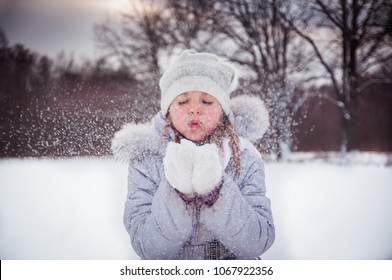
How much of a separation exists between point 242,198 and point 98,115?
0.64 m

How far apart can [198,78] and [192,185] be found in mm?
241

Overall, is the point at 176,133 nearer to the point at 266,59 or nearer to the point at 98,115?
the point at 98,115

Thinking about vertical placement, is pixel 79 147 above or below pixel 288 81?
below

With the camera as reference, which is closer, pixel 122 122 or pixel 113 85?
pixel 122 122

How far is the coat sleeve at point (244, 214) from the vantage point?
80 cm

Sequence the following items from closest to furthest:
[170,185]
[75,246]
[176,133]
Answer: [170,185] → [176,133] → [75,246]

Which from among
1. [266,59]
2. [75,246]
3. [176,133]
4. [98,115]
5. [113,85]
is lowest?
[75,246]

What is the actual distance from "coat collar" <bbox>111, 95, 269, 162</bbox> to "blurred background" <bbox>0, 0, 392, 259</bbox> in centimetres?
27

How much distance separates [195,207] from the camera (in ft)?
2.71

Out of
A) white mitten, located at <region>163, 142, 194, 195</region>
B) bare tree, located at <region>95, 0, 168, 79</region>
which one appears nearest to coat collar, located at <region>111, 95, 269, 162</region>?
white mitten, located at <region>163, 142, 194, 195</region>

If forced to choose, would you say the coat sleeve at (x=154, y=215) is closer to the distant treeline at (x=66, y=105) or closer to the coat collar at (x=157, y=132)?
the coat collar at (x=157, y=132)

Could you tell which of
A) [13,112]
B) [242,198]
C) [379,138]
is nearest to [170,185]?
[242,198]

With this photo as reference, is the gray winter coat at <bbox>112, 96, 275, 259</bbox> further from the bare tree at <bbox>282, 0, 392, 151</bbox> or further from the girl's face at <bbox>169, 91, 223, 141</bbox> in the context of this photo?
the bare tree at <bbox>282, 0, 392, 151</bbox>

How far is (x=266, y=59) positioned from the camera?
1506 millimetres
